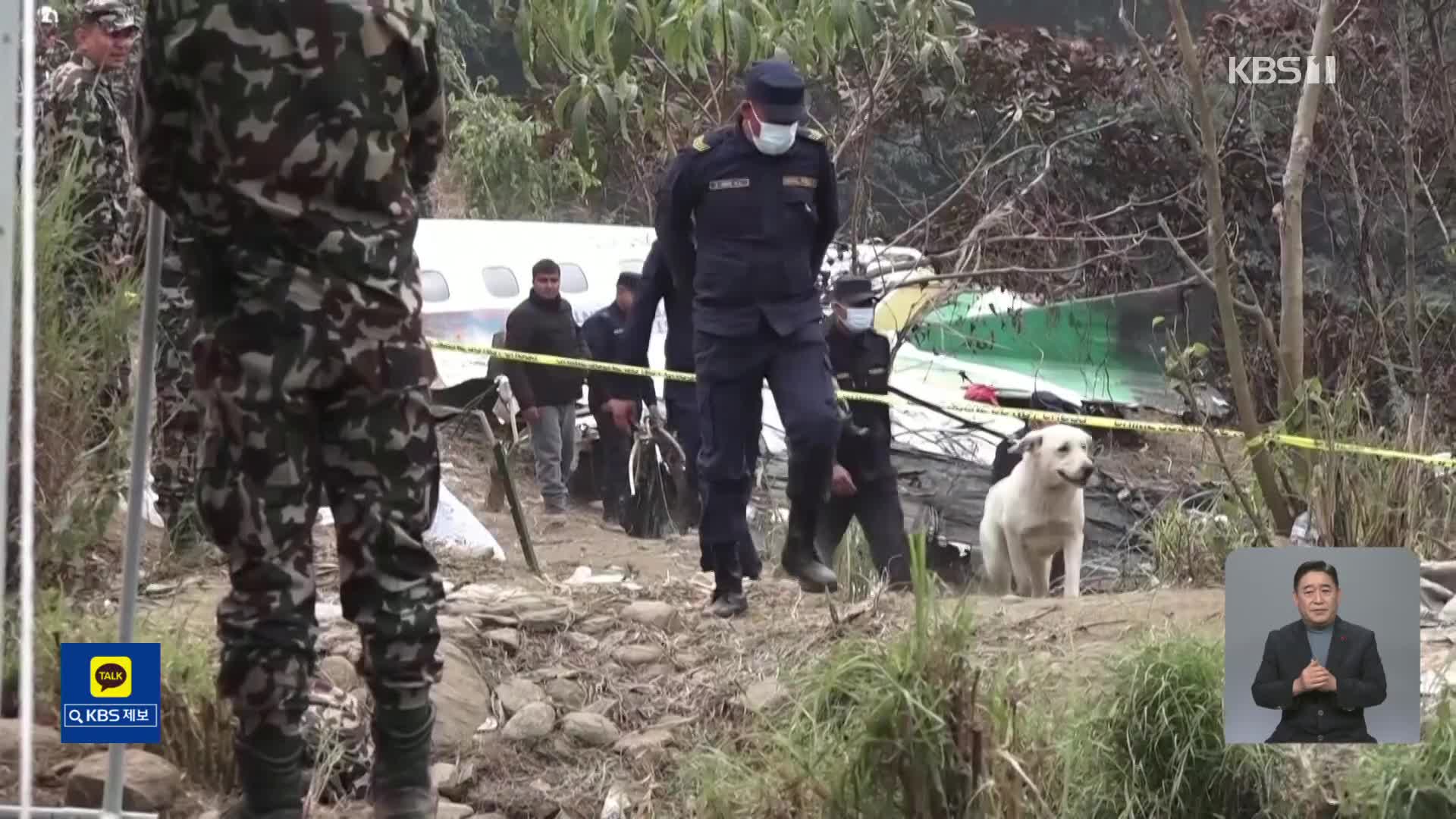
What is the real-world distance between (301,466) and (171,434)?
53.6 inches

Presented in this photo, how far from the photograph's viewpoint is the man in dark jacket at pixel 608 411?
4766mm

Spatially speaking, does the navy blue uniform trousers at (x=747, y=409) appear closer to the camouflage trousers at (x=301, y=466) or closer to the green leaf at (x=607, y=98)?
the green leaf at (x=607, y=98)

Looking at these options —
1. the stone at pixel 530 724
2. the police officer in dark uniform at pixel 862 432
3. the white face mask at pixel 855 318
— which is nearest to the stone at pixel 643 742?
the stone at pixel 530 724

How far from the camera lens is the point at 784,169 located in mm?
4160

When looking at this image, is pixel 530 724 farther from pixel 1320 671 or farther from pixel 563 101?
pixel 563 101

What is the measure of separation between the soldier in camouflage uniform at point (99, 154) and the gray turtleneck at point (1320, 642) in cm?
221

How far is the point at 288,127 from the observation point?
8.18ft

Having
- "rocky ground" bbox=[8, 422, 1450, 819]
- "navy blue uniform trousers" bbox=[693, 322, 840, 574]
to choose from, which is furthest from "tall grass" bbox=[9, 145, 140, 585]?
"navy blue uniform trousers" bbox=[693, 322, 840, 574]

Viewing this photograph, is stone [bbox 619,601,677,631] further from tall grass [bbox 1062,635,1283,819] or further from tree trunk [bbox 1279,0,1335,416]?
tree trunk [bbox 1279,0,1335,416]

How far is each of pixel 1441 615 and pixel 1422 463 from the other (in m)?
0.36

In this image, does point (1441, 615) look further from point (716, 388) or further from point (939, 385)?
point (716, 388)

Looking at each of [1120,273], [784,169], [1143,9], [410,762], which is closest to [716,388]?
[784,169]

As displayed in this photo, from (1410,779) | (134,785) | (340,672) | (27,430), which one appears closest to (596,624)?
(340,672)

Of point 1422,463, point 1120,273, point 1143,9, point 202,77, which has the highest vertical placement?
point 1143,9
